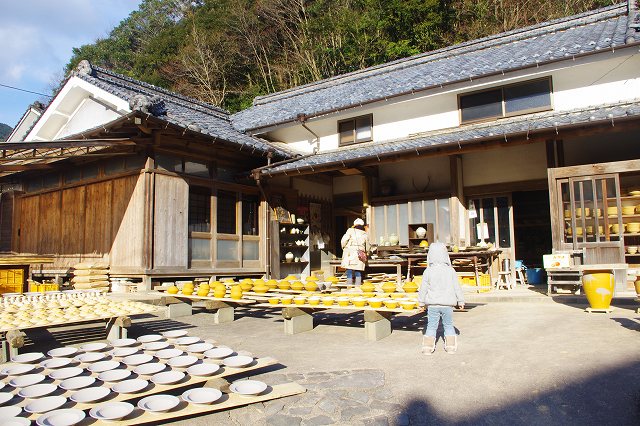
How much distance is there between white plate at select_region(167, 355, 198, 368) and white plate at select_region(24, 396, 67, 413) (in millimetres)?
928

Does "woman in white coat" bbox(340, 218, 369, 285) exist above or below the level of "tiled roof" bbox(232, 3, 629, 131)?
below

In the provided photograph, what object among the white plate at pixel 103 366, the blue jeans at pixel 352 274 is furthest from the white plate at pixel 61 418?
the blue jeans at pixel 352 274

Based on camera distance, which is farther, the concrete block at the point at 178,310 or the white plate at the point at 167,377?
the concrete block at the point at 178,310

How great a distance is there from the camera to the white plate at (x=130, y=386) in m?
3.37

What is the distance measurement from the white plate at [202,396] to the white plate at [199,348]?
809 mm

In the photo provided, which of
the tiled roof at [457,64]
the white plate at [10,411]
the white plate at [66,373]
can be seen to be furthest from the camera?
the tiled roof at [457,64]

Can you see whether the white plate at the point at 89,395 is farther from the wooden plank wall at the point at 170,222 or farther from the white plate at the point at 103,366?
the wooden plank wall at the point at 170,222

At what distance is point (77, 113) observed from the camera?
12586 mm

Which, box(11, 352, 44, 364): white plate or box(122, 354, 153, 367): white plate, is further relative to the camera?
box(11, 352, 44, 364): white plate

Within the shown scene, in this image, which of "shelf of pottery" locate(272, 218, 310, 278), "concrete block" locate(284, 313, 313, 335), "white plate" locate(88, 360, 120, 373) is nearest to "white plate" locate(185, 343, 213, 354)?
"white plate" locate(88, 360, 120, 373)

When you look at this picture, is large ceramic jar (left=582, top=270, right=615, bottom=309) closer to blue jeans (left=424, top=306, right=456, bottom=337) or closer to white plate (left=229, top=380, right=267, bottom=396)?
blue jeans (left=424, top=306, right=456, bottom=337)

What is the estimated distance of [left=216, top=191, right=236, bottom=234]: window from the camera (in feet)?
37.5

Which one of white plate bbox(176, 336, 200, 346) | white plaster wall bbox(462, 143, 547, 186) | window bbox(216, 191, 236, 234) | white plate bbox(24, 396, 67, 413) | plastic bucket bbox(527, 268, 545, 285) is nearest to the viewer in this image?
white plate bbox(24, 396, 67, 413)

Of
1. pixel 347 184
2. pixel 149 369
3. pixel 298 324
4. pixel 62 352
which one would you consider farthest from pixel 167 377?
pixel 347 184
